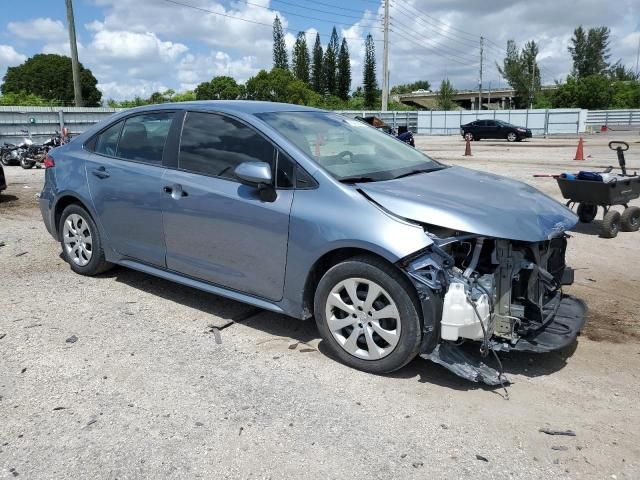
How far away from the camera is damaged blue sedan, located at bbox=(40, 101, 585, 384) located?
3.49 metres

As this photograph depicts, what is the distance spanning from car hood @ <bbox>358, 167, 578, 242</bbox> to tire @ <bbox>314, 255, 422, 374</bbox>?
0.41m

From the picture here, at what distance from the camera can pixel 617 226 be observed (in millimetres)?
7836

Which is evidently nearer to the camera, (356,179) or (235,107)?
(356,179)

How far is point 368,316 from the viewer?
144 inches

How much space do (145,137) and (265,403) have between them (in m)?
2.75

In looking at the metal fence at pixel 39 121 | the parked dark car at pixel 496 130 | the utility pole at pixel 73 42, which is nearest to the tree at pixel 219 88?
the parked dark car at pixel 496 130

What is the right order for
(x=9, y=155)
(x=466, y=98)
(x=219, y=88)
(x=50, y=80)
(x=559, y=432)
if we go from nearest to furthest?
(x=559, y=432) → (x=9, y=155) → (x=219, y=88) → (x=50, y=80) → (x=466, y=98)

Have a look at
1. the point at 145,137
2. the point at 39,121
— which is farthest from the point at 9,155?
the point at 145,137

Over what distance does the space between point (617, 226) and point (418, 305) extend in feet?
18.4

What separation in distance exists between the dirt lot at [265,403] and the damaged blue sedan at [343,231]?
0.27 meters

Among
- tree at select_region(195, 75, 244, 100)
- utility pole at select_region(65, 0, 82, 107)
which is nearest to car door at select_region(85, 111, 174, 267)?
utility pole at select_region(65, 0, 82, 107)

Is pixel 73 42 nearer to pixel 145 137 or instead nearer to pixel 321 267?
pixel 145 137

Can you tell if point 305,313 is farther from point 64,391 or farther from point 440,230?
point 64,391

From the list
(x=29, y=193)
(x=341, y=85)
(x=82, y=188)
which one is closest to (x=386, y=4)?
(x=29, y=193)
